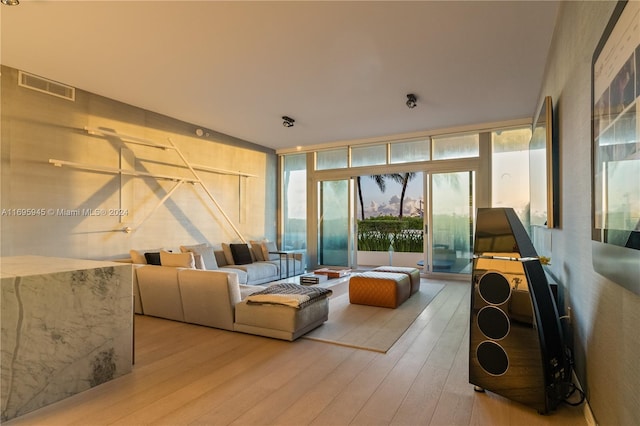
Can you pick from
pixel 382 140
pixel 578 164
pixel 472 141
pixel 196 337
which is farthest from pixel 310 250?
pixel 578 164

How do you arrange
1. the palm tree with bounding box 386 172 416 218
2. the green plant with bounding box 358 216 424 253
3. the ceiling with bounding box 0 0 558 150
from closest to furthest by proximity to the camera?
the ceiling with bounding box 0 0 558 150, the green plant with bounding box 358 216 424 253, the palm tree with bounding box 386 172 416 218

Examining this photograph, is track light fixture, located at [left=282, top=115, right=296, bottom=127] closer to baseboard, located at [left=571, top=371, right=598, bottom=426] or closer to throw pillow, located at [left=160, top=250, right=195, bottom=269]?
throw pillow, located at [left=160, top=250, right=195, bottom=269]

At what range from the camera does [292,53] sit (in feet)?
12.3

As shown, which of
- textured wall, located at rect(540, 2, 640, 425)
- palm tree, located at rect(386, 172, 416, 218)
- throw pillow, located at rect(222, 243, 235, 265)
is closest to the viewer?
textured wall, located at rect(540, 2, 640, 425)

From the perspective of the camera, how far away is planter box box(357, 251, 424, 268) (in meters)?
9.60

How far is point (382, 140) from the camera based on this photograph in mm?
7441

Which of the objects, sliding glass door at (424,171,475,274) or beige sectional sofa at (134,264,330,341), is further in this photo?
sliding glass door at (424,171,475,274)

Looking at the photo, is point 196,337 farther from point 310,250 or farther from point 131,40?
point 310,250

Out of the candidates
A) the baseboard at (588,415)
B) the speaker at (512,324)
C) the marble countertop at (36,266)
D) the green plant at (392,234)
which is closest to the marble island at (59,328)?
the marble countertop at (36,266)

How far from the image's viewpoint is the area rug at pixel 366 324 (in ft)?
10.8

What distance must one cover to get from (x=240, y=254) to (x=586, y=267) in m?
5.65

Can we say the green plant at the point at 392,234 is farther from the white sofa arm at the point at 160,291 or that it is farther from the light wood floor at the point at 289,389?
the white sofa arm at the point at 160,291

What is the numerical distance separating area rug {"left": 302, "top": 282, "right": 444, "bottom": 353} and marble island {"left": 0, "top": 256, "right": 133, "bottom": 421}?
1.69m

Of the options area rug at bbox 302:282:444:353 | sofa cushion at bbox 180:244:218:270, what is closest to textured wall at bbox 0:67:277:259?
sofa cushion at bbox 180:244:218:270
